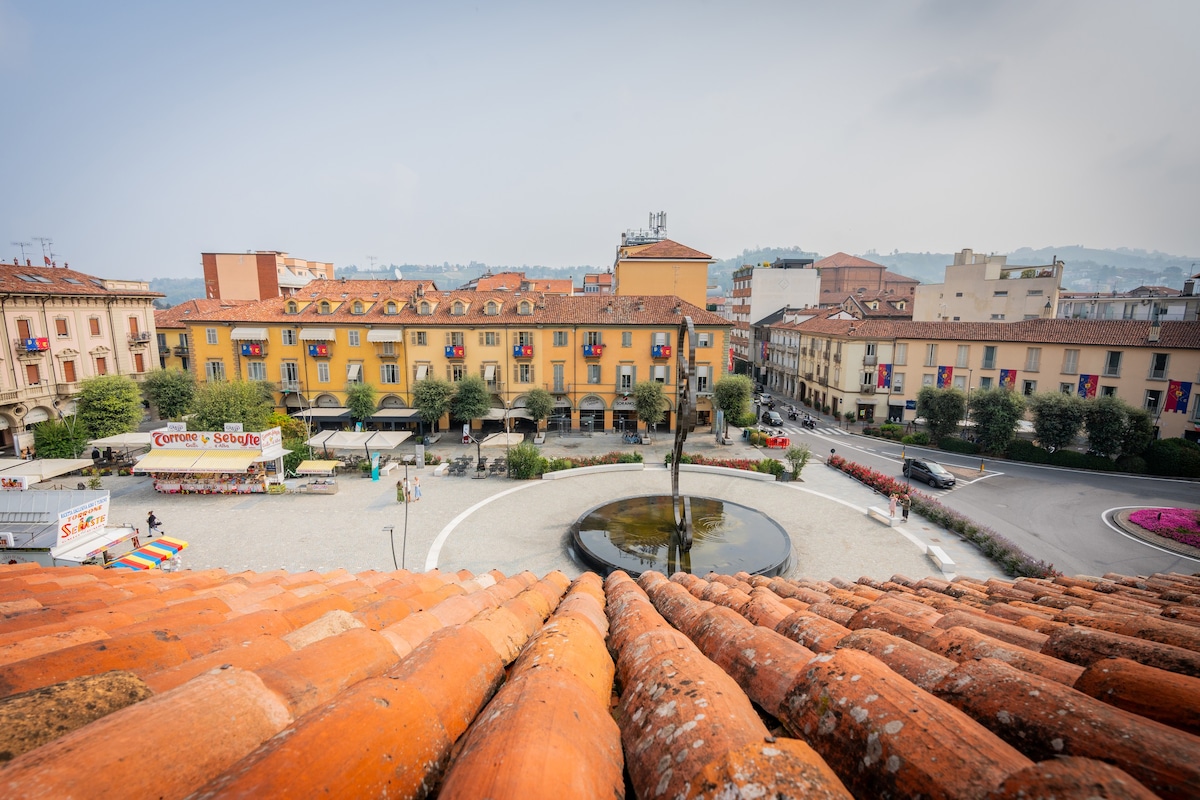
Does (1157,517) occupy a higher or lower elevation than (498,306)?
lower

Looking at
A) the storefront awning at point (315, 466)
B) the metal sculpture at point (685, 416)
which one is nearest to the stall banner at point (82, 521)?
the storefront awning at point (315, 466)

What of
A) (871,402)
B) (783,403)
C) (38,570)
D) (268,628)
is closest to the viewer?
(268,628)

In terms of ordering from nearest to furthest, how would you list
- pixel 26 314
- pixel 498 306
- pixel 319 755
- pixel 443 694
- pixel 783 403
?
pixel 319 755 < pixel 443 694 < pixel 26 314 < pixel 498 306 < pixel 783 403

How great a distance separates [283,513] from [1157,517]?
126 ft

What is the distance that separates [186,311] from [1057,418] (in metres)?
70.7

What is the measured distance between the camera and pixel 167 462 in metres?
26.1

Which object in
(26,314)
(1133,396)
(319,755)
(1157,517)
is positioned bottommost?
(1157,517)

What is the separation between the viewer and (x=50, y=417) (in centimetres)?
3884

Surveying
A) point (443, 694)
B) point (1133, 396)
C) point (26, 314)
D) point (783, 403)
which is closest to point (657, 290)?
point (783, 403)

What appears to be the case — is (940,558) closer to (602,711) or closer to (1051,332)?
(602,711)

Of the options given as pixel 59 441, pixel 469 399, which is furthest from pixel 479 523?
pixel 59 441

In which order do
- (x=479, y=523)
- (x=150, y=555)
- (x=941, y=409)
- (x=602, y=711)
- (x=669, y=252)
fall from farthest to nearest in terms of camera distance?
1. (x=669, y=252)
2. (x=941, y=409)
3. (x=479, y=523)
4. (x=150, y=555)
5. (x=602, y=711)

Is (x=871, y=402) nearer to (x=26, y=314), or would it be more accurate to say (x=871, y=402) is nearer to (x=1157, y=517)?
(x=1157, y=517)

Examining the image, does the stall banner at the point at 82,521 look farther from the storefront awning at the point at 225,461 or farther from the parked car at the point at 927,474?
the parked car at the point at 927,474
